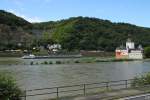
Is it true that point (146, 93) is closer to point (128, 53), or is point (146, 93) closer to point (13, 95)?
point (13, 95)

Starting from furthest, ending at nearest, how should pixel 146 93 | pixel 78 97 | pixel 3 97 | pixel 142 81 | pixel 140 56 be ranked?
pixel 140 56 → pixel 142 81 → pixel 146 93 → pixel 78 97 → pixel 3 97

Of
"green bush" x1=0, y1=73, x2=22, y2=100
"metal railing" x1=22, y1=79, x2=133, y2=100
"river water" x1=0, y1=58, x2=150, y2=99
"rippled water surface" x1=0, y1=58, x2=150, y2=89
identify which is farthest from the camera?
"rippled water surface" x1=0, y1=58, x2=150, y2=89

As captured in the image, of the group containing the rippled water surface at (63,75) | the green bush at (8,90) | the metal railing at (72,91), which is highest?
the green bush at (8,90)

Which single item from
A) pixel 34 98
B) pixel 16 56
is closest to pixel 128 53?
pixel 16 56

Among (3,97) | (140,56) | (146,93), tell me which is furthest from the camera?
(140,56)

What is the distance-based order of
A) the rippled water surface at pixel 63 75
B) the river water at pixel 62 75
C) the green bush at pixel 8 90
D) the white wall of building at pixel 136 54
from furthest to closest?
the white wall of building at pixel 136 54
the rippled water surface at pixel 63 75
the river water at pixel 62 75
the green bush at pixel 8 90

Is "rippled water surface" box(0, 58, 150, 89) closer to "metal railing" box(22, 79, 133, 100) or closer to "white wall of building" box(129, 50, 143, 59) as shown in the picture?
"metal railing" box(22, 79, 133, 100)

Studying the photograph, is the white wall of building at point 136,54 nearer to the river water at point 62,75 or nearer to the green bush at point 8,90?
the river water at point 62,75

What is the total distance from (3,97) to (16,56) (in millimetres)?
180712

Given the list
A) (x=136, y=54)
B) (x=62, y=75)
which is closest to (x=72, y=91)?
(x=62, y=75)

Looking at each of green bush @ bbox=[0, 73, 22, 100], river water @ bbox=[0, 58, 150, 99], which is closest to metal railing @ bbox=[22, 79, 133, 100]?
green bush @ bbox=[0, 73, 22, 100]

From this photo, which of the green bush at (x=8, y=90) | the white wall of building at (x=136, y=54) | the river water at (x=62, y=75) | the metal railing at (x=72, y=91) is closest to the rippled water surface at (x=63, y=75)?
the river water at (x=62, y=75)

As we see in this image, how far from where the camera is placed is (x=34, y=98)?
2764 centimetres

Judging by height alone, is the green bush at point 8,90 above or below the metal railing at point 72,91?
above
